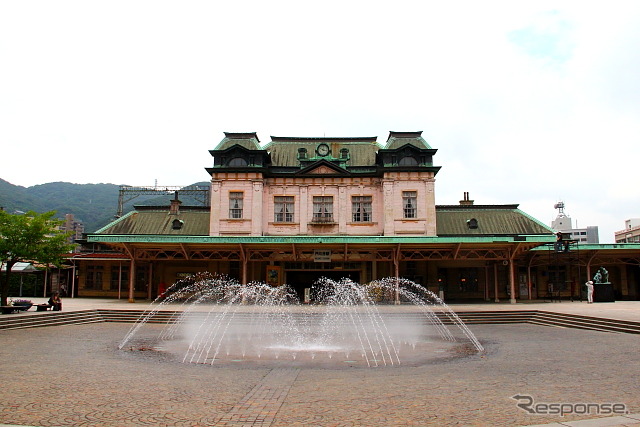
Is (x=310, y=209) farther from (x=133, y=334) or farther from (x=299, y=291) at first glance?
(x=133, y=334)

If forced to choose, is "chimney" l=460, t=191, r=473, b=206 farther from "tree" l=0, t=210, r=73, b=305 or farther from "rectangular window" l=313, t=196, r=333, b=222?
"tree" l=0, t=210, r=73, b=305

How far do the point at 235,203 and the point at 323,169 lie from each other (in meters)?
6.96

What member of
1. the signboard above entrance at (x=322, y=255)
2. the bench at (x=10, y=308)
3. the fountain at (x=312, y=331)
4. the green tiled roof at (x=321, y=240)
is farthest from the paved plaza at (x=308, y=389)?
the signboard above entrance at (x=322, y=255)

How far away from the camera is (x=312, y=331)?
18.8 m

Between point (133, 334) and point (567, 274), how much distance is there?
3161cm

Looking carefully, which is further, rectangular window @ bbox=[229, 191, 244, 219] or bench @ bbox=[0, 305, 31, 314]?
rectangular window @ bbox=[229, 191, 244, 219]

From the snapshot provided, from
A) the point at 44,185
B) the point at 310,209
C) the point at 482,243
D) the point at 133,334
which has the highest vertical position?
the point at 44,185

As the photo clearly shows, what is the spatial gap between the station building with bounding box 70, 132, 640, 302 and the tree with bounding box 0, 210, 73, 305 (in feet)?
33.4

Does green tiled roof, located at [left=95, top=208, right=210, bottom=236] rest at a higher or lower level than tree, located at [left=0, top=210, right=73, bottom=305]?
higher

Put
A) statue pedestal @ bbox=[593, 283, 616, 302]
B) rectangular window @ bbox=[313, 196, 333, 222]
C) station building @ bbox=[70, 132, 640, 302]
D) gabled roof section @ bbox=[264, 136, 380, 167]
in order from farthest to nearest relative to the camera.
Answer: gabled roof section @ bbox=[264, 136, 380, 167] → rectangular window @ bbox=[313, 196, 333, 222] → station building @ bbox=[70, 132, 640, 302] → statue pedestal @ bbox=[593, 283, 616, 302]

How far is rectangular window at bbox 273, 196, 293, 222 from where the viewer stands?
3616 centimetres

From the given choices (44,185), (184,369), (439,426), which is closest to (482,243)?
(184,369)

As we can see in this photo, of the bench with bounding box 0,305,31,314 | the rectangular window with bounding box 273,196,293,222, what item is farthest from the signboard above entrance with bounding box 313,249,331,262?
the bench with bounding box 0,305,31,314

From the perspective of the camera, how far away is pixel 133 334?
1811cm
